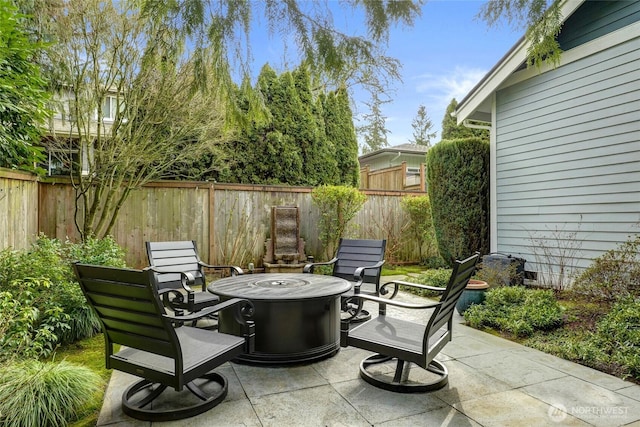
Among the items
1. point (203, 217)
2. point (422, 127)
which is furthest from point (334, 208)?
point (422, 127)

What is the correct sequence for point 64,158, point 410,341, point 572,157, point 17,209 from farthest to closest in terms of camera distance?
point 64,158 → point 572,157 → point 17,209 → point 410,341

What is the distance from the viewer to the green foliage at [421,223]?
8.63 meters

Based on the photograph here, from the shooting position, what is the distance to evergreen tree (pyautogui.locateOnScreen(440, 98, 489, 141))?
11992 millimetres

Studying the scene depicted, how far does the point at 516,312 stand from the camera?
13.6ft

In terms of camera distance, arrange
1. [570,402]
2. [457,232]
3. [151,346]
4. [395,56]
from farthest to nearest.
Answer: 1. [457,232]
2. [395,56]
3. [570,402]
4. [151,346]

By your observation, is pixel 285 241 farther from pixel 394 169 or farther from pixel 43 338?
pixel 394 169

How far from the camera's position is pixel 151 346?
2.13m

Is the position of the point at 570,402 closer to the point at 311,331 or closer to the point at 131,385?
the point at 311,331

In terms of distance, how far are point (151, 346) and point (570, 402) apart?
265cm

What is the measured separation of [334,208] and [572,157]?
13.7ft

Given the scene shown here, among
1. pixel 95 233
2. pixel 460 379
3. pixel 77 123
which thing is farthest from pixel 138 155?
pixel 460 379

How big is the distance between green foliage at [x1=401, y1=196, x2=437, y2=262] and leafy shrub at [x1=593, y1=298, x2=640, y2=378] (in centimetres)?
504

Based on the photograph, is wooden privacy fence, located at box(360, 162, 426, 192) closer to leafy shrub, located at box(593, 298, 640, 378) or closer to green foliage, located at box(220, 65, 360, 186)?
green foliage, located at box(220, 65, 360, 186)

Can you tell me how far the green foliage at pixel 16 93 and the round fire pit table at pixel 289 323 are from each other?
93.4 inches
